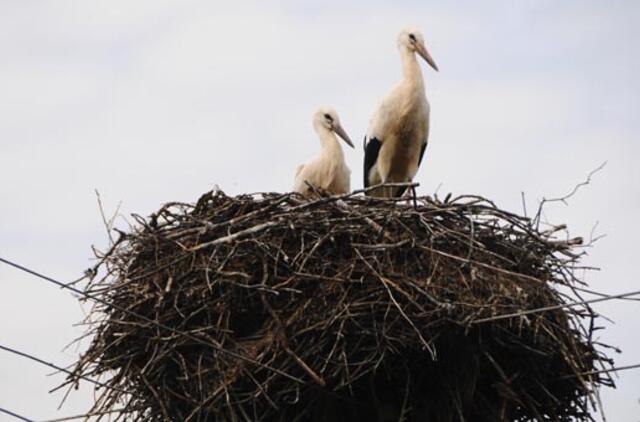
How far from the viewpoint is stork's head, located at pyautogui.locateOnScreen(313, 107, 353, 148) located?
34.0ft

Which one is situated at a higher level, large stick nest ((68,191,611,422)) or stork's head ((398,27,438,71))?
stork's head ((398,27,438,71))

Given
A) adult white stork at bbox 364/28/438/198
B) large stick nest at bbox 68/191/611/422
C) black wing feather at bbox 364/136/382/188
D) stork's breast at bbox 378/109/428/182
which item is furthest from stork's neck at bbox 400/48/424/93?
large stick nest at bbox 68/191/611/422

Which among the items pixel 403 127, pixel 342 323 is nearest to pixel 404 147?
pixel 403 127

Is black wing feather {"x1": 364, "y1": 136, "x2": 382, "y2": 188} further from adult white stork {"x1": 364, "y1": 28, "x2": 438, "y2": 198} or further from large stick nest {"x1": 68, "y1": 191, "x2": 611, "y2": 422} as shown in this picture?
large stick nest {"x1": 68, "y1": 191, "x2": 611, "y2": 422}

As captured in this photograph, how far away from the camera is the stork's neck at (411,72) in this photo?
394 inches

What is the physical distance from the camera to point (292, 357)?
723cm

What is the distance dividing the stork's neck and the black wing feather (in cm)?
46

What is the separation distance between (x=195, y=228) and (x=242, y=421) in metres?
1.18

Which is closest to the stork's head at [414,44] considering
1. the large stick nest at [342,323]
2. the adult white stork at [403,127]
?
the adult white stork at [403,127]

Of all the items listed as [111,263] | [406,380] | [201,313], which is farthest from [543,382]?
[111,263]

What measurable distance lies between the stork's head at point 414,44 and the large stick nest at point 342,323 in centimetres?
247

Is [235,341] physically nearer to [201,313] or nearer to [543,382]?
[201,313]

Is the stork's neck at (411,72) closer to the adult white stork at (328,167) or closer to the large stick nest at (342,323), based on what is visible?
the adult white stork at (328,167)

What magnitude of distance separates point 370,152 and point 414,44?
2.70 ft
